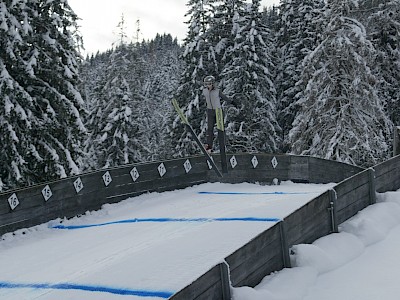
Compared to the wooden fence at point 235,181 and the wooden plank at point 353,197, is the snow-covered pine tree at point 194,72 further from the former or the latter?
the wooden plank at point 353,197

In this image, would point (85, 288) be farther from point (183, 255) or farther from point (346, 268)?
point (346, 268)

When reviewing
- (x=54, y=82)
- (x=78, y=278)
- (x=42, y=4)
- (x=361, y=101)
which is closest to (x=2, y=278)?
(x=78, y=278)

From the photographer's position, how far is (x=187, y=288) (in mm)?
4520

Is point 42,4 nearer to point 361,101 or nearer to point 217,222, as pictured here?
point 217,222

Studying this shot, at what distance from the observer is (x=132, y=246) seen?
799 centimetres

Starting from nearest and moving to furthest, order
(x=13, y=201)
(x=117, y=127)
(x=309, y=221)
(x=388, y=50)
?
(x=309, y=221)
(x=13, y=201)
(x=388, y=50)
(x=117, y=127)

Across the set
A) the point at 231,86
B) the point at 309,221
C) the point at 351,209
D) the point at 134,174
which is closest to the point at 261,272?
the point at 309,221

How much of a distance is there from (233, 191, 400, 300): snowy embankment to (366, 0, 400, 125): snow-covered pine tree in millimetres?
16183

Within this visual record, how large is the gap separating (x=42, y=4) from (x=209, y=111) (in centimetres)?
709

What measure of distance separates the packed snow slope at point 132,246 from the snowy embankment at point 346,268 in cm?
91

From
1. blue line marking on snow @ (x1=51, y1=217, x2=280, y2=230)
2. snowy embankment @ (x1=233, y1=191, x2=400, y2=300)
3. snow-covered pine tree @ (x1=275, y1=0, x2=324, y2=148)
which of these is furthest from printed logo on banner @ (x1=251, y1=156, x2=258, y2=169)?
snow-covered pine tree @ (x1=275, y1=0, x2=324, y2=148)

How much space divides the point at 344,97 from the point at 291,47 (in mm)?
10626

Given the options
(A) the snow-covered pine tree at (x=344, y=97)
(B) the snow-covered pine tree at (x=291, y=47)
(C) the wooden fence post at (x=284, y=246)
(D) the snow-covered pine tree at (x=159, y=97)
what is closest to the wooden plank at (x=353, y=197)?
(C) the wooden fence post at (x=284, y=246)

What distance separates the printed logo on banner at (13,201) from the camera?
1009 cm
